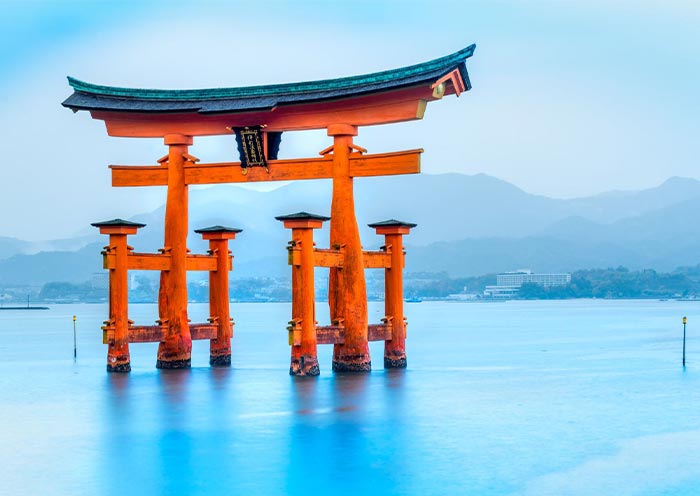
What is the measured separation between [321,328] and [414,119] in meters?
5.90

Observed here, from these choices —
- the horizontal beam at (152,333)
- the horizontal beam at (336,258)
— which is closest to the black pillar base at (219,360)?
the horizontal beam at (152,333)

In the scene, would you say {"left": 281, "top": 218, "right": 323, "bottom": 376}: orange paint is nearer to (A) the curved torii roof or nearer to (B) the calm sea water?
(B) the calm sea water

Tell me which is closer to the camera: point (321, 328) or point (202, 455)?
point (202, 455)

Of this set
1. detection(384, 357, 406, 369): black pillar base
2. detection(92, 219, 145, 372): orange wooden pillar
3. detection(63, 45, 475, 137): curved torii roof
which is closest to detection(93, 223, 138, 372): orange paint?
detection(92, 219, 145, 372): orange wooden pillar

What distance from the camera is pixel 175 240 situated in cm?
2973

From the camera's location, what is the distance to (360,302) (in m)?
27.6

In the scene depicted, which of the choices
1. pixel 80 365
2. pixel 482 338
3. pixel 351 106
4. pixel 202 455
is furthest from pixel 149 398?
pixel 482 338

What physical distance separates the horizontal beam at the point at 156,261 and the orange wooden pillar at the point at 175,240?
289 millimetres

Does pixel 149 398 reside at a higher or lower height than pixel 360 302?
lower

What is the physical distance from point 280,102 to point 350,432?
10609 mm

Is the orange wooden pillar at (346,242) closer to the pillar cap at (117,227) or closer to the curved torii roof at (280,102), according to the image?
the curved torii roof at (280,102)

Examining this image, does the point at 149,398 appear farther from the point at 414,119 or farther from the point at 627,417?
the point at 627,417

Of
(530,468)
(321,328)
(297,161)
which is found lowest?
(530,468)

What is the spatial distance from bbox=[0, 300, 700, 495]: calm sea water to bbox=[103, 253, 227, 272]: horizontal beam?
10.4ft
